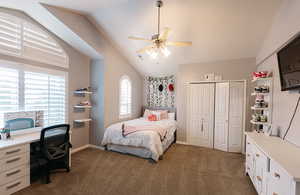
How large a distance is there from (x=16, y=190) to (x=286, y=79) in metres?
4.28

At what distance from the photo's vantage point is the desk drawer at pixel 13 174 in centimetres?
194

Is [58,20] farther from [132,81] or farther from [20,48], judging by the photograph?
[132,81]

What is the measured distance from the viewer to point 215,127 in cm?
408

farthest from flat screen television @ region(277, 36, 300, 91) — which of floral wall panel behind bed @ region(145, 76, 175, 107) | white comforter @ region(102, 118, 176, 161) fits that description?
floral wall panel behind bed @ region(145, 76, 175, 107)

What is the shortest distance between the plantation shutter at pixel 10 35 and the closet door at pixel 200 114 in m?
4.16

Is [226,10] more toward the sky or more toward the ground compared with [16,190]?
more toward the sky

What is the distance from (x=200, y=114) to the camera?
13.9 ft

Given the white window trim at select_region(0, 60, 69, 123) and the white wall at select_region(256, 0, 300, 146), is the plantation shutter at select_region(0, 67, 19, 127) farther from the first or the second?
the white wall at select_region(256, 0, 300, 146)

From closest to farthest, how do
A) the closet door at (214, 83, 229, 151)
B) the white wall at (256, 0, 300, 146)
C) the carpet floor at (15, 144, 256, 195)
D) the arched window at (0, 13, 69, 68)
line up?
1. the white wall at (256, 0, 300, 146)
2. the carpet floor at (15, 144, 256, 195)
3. the arched window at (0, 13, 69, 68)
4. the closet door at (214, 83, 229, 151)

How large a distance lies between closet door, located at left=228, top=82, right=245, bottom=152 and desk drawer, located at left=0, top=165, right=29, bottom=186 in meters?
4.50

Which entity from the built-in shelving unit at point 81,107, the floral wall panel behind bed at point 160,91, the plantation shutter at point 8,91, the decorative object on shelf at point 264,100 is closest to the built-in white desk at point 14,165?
the plantation shutter at point 8,91

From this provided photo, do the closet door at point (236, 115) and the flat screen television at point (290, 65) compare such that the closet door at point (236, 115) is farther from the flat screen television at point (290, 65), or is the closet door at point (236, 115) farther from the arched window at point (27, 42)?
the arched window at point (27, 42)

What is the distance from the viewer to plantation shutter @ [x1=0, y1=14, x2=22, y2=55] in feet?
7.84

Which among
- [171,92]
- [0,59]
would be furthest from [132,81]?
[0,59]
